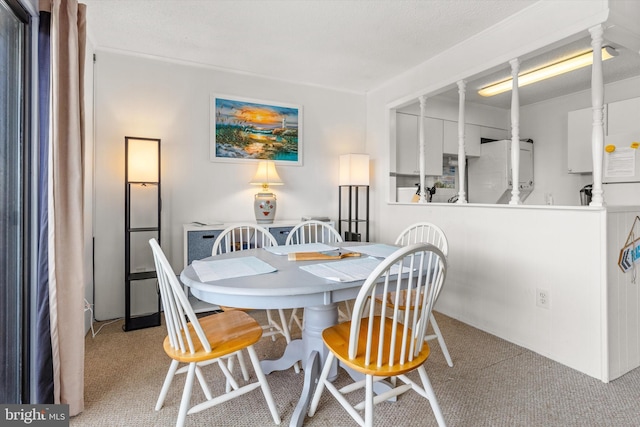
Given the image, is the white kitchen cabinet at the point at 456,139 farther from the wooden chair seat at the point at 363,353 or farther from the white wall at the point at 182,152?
the wooden chair seat at the point at 363,353

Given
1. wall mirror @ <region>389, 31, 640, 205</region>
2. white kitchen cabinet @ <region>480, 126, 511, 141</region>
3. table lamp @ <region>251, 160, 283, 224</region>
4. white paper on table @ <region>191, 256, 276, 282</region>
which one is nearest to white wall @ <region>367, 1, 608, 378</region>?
wall mirror @ <region>389, 31, 640, 205</region>

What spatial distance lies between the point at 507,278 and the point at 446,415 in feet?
4.17

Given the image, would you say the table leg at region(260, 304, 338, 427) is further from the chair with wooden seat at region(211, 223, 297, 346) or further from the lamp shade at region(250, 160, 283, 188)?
the lamp shade at region(250, 160, 283, 188)

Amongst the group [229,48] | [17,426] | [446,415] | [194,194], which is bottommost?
[446,415]

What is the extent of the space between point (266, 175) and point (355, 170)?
98 centimetres

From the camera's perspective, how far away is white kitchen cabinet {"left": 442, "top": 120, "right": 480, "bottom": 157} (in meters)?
4.20

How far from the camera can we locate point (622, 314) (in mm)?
2020

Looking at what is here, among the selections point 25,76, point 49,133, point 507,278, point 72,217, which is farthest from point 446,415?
point 25,76

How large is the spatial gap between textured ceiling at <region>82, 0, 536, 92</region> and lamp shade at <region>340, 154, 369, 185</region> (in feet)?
2.93

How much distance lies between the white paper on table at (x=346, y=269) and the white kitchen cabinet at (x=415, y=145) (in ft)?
7.67

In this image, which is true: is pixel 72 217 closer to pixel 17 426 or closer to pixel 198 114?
pixel 17 426

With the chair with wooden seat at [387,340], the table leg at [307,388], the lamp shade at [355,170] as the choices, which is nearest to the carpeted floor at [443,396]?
the table leg at [307,388]

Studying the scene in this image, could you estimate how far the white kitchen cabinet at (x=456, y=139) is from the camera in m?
4.20

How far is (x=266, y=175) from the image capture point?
10.8 ft
